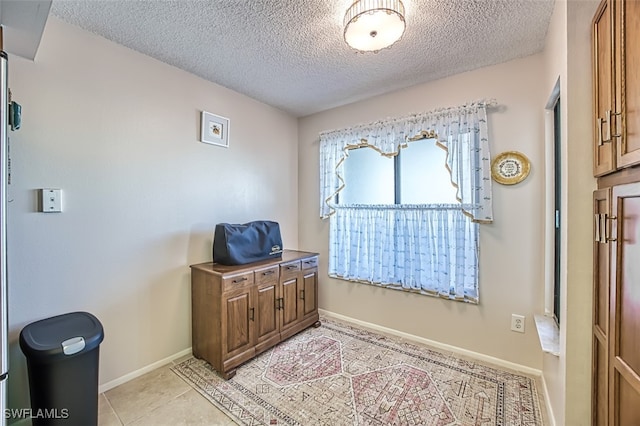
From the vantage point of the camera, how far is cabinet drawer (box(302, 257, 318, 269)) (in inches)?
110

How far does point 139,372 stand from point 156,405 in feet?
1.42

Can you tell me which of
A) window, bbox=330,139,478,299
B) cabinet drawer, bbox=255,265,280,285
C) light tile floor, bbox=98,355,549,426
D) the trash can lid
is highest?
window, bbox=330,139,478,299

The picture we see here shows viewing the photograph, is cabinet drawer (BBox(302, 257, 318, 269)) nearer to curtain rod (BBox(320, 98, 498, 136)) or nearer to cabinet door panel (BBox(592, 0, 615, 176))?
curtain rod (BBox(320, 98, 498, 136))

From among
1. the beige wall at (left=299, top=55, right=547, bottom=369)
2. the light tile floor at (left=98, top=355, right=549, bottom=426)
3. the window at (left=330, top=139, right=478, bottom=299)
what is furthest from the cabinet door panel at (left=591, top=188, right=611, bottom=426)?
the window at (left=330, top=139, right=478, bottom=299)

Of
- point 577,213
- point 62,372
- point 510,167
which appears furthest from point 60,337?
point 510,167

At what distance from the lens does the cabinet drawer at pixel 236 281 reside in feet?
6.75

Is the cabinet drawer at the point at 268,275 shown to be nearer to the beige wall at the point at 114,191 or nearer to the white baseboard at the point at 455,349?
the beige wall at the point at 114,191

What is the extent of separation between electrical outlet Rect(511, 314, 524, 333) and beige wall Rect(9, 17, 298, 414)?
2539mm

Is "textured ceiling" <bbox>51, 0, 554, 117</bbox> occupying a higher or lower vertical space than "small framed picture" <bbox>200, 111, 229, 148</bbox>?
higher

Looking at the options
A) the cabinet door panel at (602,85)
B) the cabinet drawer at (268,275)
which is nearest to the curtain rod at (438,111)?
the cabinet door panel at (602,85)

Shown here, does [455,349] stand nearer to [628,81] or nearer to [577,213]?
[577,213]

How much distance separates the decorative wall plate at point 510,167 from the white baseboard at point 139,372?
9.54ft

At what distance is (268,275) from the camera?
7.91 feet

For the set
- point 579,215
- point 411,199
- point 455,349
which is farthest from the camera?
point 411,199
